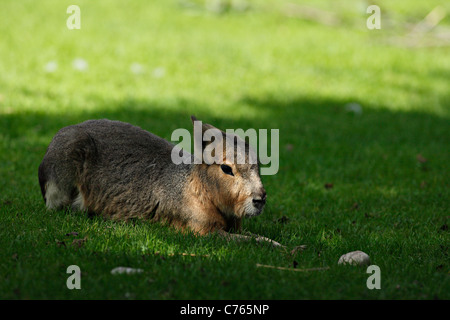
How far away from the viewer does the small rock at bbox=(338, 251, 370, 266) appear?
447 cm

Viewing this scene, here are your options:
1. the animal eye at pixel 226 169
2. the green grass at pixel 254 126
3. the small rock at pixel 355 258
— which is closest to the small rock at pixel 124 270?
the green grass at pixel 254 126

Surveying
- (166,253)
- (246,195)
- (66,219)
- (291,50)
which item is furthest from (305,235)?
(291,50)

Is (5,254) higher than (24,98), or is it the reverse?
(24,98)

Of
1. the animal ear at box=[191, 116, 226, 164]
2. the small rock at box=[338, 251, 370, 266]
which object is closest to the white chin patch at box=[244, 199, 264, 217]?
the animal ear at box=[191, 116, 226, 164]

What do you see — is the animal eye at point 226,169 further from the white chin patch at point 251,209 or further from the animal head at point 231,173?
the white chin patch at point 251,209

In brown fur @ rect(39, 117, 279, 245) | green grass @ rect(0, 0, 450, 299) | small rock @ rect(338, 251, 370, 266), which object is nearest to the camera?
green grass @ rect(0, 0, 450, 299)

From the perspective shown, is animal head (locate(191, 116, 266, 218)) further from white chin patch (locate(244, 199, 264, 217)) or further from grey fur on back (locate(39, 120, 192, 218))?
grey fur on back (locate(39, 120, 192, 218))

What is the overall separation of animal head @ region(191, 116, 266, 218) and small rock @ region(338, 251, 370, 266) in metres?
0.73

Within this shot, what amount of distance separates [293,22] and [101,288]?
41.3 ft

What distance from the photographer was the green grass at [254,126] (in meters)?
4.13

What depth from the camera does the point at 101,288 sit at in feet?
12.5

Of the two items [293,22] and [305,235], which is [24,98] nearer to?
[305,235]

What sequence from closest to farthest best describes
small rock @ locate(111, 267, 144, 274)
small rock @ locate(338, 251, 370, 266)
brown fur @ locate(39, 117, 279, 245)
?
1. small rock @ locate(111, 267, 144, 274)
2. small rock @ locate(338, 251, 370, 266)
3. brown fur @ locate(39, 117, 279, 245)

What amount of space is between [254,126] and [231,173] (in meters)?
4.62
